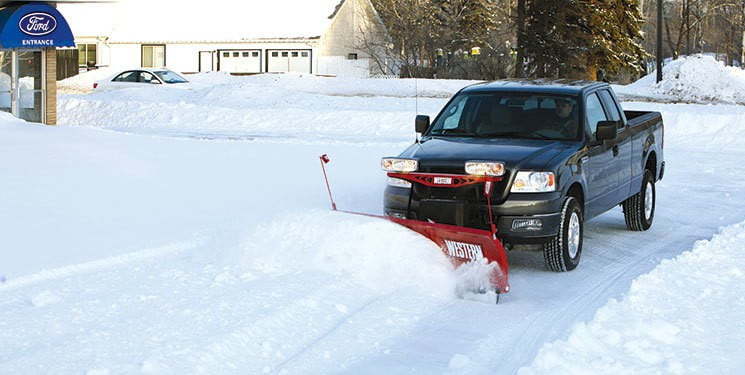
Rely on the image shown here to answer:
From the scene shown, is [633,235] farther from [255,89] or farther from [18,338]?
[255,89]

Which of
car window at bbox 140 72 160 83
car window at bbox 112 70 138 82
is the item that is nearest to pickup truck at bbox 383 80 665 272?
car window at bbox 140 72 160 83

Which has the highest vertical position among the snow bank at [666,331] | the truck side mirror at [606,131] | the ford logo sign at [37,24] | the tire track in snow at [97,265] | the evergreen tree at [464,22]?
the evergreen tree at [464,22]

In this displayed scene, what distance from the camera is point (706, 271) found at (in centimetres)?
915

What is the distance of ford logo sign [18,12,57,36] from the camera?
22953 mm

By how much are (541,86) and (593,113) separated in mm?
567

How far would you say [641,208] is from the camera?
11.8 meters

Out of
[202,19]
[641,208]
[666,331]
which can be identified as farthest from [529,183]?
[202,19]

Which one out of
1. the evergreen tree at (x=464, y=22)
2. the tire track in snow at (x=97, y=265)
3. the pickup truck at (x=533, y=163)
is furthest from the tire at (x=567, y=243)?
the evergreen tree at (x=464, y=22)

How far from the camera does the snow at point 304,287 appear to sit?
6539 mm

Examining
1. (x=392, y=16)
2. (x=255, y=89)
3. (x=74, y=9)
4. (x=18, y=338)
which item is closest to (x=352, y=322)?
(x=18, y=338)

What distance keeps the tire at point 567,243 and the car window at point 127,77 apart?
110 feet

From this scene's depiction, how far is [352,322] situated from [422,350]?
2.33ft

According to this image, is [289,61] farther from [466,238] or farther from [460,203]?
[466,238]

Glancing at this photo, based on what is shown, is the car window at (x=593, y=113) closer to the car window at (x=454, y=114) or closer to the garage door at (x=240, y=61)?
the car window at (x=454, y=114)
